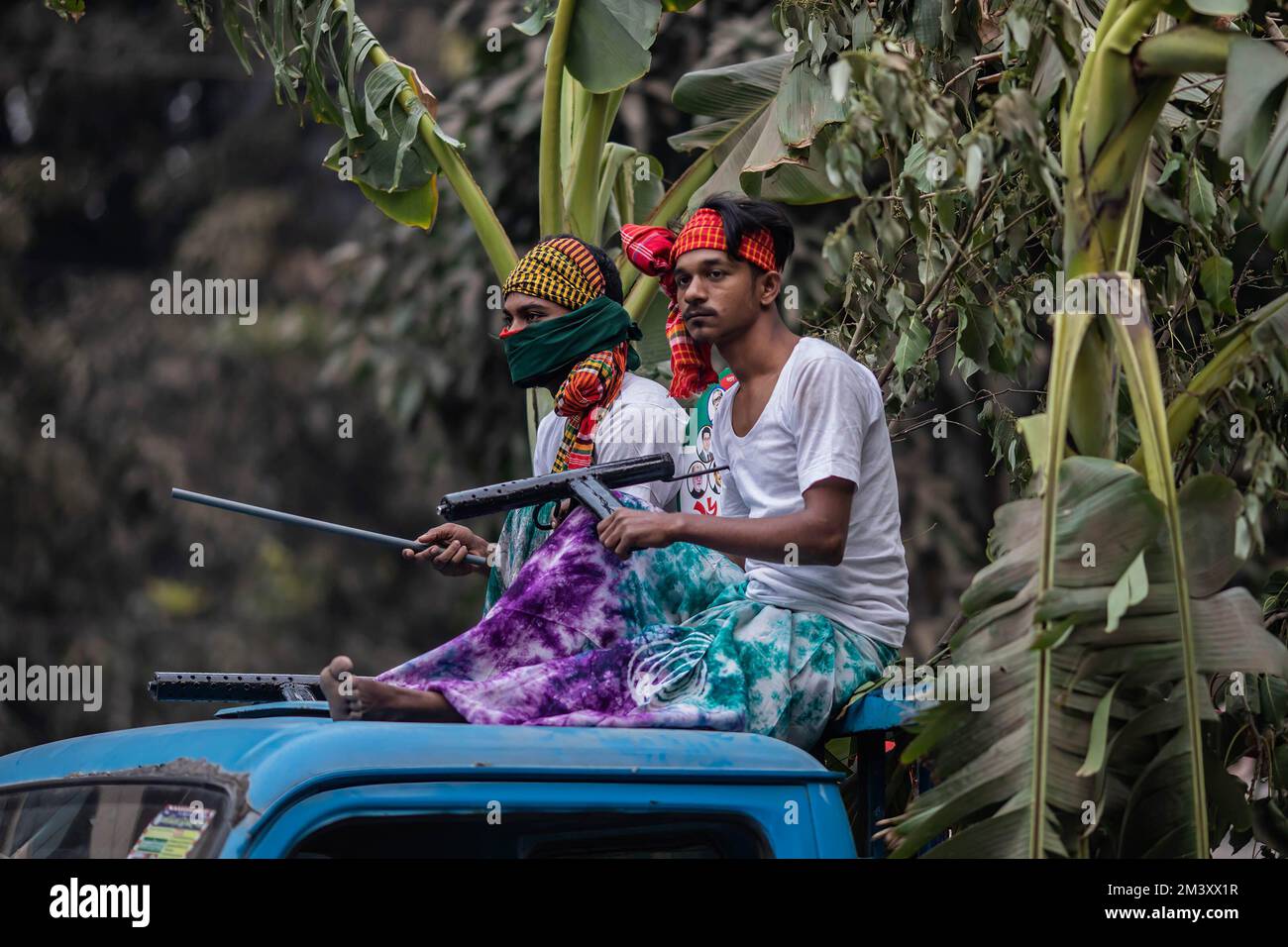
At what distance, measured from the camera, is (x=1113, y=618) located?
109 inches

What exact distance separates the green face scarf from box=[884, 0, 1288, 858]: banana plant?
122 centimetres

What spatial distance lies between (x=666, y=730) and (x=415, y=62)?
12.1 m

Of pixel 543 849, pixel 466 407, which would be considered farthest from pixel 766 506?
pixel 466 407

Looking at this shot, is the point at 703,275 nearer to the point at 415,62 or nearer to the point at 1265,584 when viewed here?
the point at 1265,584

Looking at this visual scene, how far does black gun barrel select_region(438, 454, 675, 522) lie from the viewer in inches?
135

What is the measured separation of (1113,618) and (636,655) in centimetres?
89

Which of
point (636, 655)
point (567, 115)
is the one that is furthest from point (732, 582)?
point (567, 115)

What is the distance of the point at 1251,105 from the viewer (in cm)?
290

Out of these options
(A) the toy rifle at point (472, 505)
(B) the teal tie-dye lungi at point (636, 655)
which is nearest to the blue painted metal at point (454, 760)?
(B) the teal tie-dye lungi at point (636, 655)

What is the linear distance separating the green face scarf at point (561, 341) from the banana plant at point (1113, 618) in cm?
122

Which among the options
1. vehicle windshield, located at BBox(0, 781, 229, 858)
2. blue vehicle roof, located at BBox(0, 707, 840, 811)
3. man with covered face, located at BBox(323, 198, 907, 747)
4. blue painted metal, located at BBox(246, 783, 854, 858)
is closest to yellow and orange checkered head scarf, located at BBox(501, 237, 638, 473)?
man with covered face, located at BBox(323, 198, 907, 747)

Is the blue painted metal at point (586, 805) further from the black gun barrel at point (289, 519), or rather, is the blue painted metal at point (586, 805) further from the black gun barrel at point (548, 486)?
the black gun barrel at point (289, 519)

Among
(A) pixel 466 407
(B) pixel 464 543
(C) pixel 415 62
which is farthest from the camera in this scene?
(C) pixel 415 62

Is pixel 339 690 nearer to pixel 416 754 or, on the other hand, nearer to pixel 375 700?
pixel 375 700
